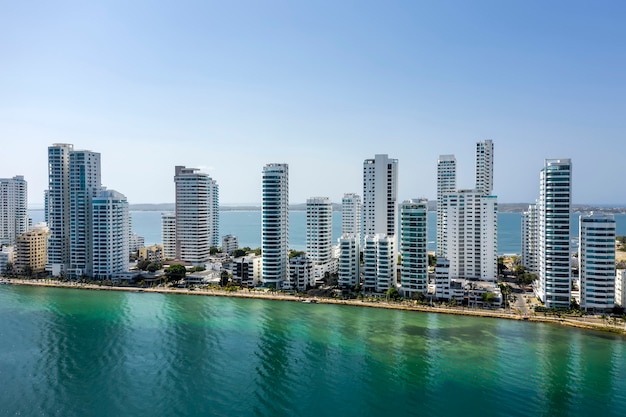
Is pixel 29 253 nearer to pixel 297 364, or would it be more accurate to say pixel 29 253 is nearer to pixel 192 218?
pixel 192 218

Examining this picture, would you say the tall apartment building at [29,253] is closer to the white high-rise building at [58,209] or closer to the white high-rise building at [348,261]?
the white high-rise building at [58,209]

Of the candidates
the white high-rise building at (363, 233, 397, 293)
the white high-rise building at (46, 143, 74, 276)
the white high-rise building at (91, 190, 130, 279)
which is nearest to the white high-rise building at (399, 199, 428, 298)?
the white high-rise building at (363, 233, 397, 293)

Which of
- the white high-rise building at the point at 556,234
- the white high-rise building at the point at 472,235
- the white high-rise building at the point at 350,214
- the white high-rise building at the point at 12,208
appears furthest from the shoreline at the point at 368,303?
the white high-rise building at the point at 12,208

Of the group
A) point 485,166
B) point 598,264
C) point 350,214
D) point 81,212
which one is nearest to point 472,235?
point 598,264

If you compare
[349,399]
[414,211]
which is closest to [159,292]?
[414,211]

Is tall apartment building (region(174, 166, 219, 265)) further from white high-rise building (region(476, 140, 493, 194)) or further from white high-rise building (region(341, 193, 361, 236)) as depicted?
white high-rise building (region(476, 140, 493, 194))

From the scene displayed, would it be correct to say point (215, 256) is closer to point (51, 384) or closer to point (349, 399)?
point (51, 384)

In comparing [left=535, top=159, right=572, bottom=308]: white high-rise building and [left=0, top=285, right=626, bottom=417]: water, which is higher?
[left=535, top=159, right=572, bottom=308]: white high-rise building
